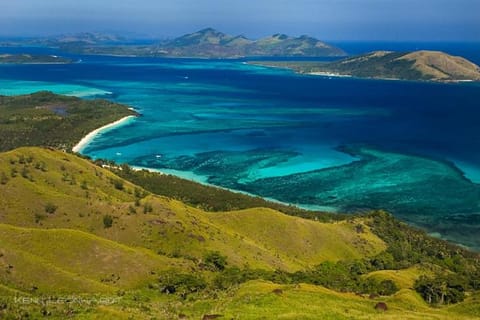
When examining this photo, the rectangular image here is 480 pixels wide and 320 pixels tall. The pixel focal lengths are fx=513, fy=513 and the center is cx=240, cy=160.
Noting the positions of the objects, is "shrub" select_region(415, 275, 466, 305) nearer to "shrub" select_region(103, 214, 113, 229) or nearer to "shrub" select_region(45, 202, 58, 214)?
"shrub" select_region(103, 214, 113, 229)

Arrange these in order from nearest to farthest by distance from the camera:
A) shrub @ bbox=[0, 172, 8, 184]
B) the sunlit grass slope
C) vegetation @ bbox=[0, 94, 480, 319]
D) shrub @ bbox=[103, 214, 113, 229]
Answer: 1. vegetation @ bbox=[0, 94, 480, 319]
2. the sunlit grass slope
3. shrub @ bbox=[103, 214, 113, 229]
4. shrub @ bbox=[0, 172, 8, 184]

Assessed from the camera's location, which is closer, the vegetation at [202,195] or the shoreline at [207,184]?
the vegetation at [202,195]

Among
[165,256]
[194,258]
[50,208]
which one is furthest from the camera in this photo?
[50,208]

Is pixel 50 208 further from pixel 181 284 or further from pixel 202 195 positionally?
pixel 202 195

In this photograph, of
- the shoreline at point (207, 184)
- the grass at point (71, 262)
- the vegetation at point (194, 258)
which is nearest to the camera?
the vegetation at point (194, 258)

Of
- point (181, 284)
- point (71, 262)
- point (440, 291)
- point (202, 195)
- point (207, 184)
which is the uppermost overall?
point (440, 291)

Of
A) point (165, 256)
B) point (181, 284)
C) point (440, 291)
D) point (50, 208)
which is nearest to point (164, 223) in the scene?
point (165, 256)

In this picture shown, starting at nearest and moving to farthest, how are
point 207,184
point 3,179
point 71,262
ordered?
point 71,262 → point 3,179 → point 207,184

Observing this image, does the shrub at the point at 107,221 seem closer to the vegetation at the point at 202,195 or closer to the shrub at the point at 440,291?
the vegetation at the point at 202,195

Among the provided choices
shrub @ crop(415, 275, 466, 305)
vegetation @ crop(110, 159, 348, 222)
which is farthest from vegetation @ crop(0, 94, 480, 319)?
vegetation @ crop(110, 159, 348, 222)

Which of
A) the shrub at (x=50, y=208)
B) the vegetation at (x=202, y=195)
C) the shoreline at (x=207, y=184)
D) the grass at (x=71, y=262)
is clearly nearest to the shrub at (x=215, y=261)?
the grass at (x=71, y=262)

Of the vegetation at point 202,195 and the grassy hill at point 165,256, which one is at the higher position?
the grassy hill at point 165,256
